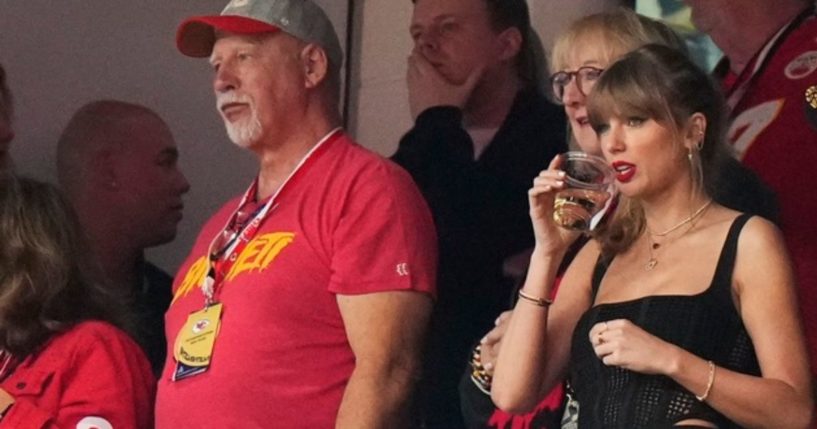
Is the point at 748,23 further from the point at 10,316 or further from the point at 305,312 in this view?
the point at 10,316

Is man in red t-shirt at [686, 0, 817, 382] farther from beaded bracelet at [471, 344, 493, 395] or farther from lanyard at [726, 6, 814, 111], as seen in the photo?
beaded bracelet at [471, 344, 493, 395]

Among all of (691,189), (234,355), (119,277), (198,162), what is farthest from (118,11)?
(691,189)

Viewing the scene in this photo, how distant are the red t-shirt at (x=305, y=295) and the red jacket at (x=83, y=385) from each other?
0.16 m

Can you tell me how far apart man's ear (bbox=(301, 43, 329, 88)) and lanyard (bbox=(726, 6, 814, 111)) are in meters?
0.87

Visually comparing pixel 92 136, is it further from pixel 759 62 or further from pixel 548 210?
pixel 548 210

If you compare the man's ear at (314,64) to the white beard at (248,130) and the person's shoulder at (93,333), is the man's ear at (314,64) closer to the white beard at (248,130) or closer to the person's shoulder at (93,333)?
the white beard at (248,130)

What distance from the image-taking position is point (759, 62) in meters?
3.73

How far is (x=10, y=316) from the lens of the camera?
3.74 metres

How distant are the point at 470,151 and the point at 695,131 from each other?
4.14 feet

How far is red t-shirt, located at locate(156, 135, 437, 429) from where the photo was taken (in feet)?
11.2

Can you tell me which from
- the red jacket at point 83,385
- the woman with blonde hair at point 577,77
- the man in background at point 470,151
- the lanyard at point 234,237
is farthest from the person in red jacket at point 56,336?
the woman with blonde hair at point 577,77

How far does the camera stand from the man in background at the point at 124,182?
4.80 metres

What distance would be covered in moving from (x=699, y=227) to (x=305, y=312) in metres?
0.90

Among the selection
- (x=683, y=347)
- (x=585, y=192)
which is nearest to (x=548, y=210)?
(x=585, y=192)
